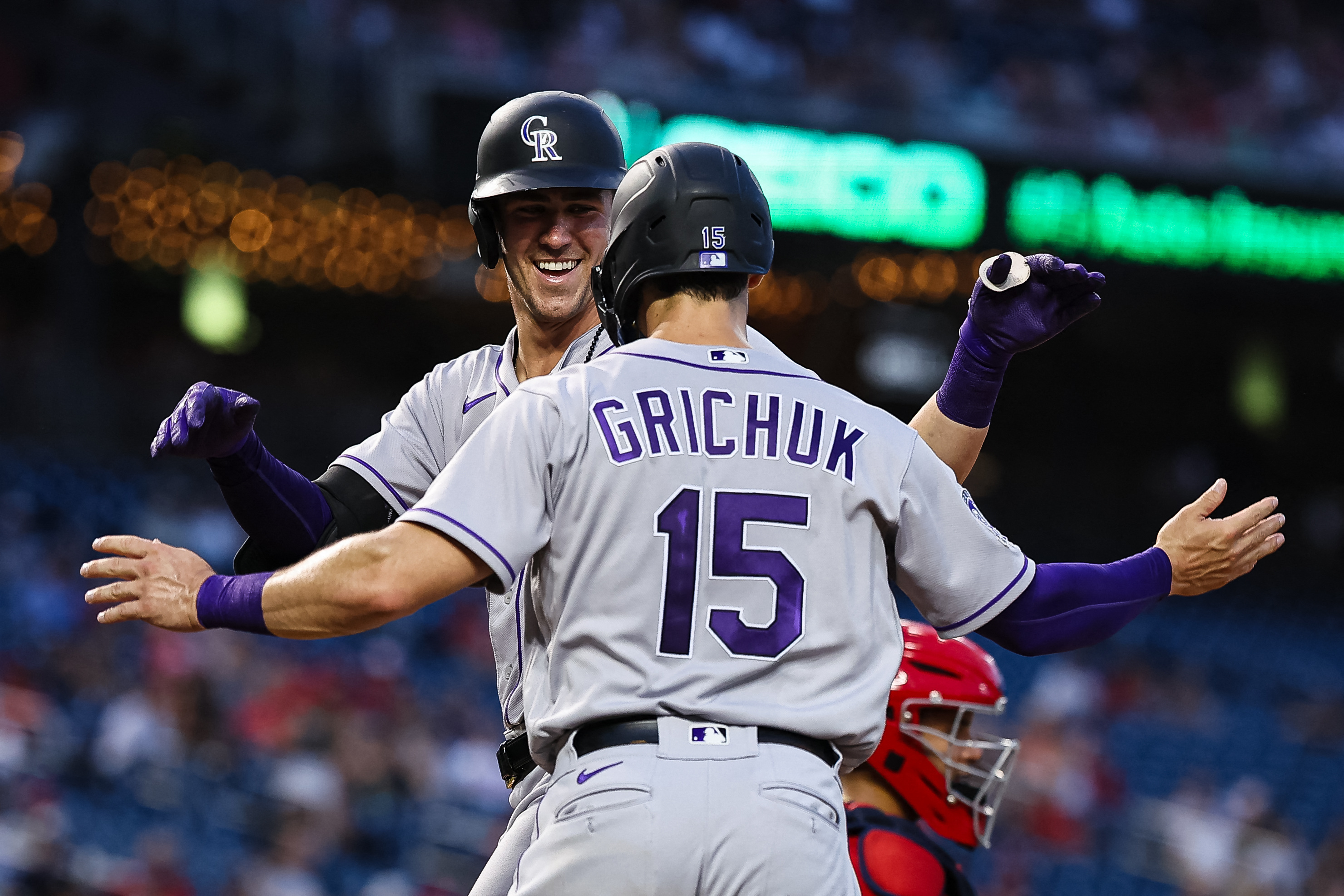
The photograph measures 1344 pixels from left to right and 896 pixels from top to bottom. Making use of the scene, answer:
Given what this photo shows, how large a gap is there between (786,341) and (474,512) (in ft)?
58.5

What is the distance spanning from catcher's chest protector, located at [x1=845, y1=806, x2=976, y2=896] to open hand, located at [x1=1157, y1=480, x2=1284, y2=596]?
2.66ft

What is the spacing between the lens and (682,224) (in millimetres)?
2467

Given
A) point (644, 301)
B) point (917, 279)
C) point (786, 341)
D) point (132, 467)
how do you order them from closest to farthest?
point (644, 301), point (132, 467), point (917, 279), point (786, 341)

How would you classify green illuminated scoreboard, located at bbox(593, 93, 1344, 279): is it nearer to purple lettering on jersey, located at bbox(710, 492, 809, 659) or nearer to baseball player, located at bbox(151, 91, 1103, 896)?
baseball player, located at bbox(151, 91, 1103, 896)

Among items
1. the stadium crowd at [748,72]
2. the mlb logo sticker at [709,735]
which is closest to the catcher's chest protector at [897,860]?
the mlb logo sticker at [709,735]

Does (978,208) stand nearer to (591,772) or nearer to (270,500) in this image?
(270,500)

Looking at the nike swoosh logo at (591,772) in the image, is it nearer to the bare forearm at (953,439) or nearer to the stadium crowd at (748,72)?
the bare forearm at (953,439)

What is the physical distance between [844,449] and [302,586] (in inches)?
35.2

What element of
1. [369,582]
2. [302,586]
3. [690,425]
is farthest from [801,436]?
[302,586]

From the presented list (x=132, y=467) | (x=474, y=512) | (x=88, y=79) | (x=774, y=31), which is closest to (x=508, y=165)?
(x=474, y=512)

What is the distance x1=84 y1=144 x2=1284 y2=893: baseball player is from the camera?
7.16 ft

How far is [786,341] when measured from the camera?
19875 mm

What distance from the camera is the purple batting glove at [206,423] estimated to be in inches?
110

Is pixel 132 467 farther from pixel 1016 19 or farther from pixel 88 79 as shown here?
pixel 1016 19
